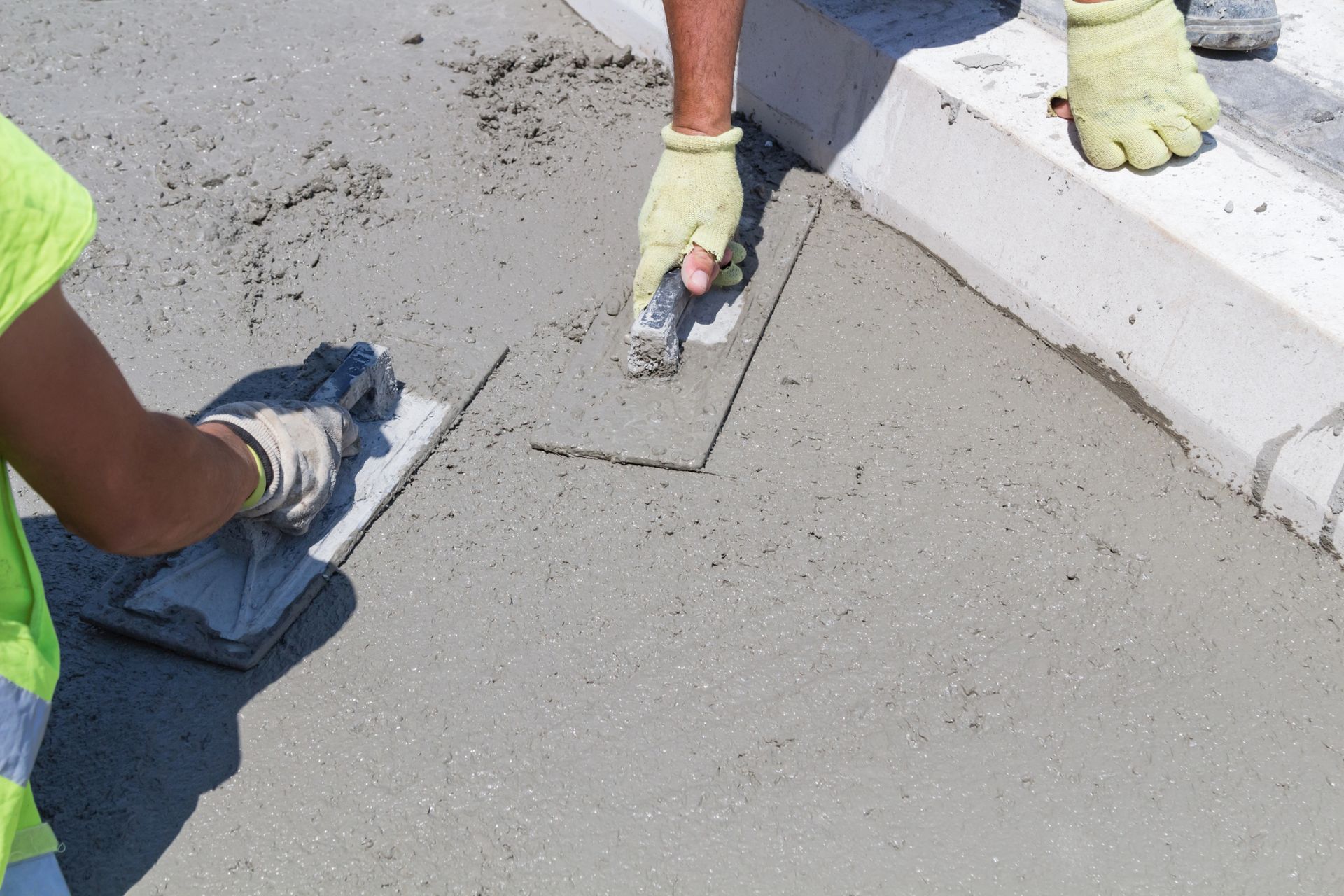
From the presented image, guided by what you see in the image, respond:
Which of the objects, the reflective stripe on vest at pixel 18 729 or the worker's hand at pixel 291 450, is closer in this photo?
the reflective stripe on vest at pixel 18 729

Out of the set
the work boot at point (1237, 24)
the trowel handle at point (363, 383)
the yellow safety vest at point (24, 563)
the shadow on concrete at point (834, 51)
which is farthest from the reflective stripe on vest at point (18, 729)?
the work boot at point (1237, 24)

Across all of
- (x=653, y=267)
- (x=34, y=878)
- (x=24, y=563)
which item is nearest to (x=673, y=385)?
(x=653, y=267)

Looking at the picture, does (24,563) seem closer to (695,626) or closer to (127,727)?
(127,727)

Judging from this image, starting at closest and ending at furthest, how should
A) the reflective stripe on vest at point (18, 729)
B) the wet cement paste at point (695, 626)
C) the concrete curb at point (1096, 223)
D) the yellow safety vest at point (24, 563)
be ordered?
1. the yellow safety vest at point (24, 563)
2. the reflective stripe on vest at point (18, 729)
3. the wet cement paste at point (695, 626)
4. the concrete curb at point (1096, 223)

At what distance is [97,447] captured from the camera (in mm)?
1292

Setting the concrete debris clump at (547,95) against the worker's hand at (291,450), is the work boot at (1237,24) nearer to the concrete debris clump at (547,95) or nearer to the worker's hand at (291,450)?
the concrete debris clump at (547,95)

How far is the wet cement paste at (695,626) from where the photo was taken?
5.18 ft

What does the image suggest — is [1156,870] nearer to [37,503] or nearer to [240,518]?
[240,518]

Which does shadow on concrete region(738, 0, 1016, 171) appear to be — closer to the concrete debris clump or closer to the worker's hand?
the concrete debris clump

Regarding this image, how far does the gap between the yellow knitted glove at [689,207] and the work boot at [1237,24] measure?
45.9 inches

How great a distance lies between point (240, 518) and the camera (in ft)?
6.05

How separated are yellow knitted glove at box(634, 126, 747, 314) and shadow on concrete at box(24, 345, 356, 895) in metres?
0.92

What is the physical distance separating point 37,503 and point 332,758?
2.96ft

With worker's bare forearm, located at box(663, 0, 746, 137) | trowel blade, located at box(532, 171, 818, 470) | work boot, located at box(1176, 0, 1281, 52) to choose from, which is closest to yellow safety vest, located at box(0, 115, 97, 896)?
trowel blade, located at box(532, 171, 818, 470)
